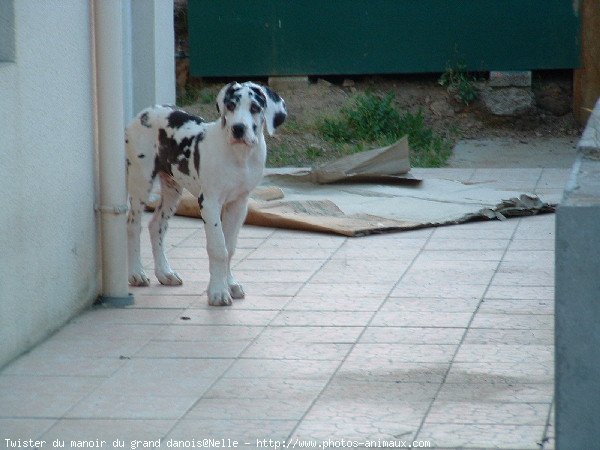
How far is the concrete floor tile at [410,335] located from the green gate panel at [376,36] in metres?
9.20

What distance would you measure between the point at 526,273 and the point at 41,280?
317 cm

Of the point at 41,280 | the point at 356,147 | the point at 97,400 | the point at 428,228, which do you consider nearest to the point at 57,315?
the point at 41,280

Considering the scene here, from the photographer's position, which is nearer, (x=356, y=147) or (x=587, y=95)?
(x=356, y=147)

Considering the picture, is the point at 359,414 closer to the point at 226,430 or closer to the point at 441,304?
the point at 226,430

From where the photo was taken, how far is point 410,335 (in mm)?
5848

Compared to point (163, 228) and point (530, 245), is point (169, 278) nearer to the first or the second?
point (163, 228)

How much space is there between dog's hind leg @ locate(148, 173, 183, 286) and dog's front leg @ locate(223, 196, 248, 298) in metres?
0.47

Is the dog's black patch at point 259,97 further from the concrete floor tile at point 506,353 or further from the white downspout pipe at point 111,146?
the concrete floor tile at point 506,353

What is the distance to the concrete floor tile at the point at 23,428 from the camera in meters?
4.42

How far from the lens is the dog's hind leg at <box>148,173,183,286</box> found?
7.00 metres

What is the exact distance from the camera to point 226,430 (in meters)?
4.45

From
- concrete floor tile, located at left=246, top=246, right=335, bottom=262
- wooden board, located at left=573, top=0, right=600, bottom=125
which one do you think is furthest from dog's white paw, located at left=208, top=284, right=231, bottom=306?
wooden board, located at left=573, top=0, right=600, bottom=125

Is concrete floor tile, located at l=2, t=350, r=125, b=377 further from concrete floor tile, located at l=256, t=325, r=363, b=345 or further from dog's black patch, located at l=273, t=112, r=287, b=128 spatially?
dog's black patch, located at l=273, t=112, r=287, b=128

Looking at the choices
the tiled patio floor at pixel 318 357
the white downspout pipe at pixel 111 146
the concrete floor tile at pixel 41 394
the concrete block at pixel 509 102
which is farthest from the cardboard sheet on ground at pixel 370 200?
the concrete block at pixel 509 102
